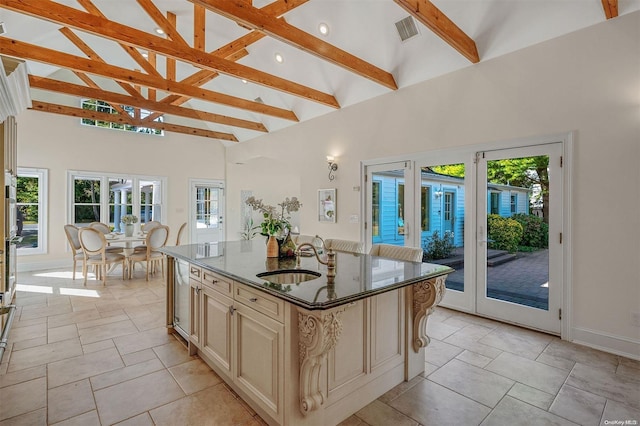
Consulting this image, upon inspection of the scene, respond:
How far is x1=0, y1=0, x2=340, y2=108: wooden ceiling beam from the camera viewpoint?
289 cm

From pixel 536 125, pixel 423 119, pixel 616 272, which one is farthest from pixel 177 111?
pixel 616 272

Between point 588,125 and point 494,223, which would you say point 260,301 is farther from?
point 588,125

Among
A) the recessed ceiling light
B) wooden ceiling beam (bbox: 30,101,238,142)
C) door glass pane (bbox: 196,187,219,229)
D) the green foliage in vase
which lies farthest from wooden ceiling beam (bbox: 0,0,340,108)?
door glass pane (bbox: 196,187,219,229)

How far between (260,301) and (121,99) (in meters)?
5.26

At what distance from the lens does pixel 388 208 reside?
4797 mm

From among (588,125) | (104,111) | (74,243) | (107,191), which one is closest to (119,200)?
(107,191)

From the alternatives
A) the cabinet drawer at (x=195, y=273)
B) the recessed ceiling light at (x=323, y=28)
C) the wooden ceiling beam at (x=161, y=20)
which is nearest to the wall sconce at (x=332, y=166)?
the recessed ceiling light at (x=323, y=28)

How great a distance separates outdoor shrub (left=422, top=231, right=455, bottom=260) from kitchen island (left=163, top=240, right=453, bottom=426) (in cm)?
191

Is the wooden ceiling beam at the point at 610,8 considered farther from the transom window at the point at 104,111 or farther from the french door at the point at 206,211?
the french door at the point at 206,211

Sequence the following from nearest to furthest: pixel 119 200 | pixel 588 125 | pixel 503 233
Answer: pixel 588 125
pixel 503 233
pixel 119 200

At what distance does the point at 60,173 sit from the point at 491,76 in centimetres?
806

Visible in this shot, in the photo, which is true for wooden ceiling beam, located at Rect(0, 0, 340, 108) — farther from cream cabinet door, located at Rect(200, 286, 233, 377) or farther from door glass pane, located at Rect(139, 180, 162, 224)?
door glass pane, located at Rect(139, 180, 162, 224)

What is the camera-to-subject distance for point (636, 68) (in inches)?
107

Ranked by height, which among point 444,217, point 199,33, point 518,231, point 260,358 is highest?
point 199,33
